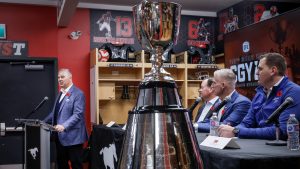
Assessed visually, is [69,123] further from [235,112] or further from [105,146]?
[235,112]

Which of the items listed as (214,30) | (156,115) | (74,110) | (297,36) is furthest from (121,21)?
(156,115)

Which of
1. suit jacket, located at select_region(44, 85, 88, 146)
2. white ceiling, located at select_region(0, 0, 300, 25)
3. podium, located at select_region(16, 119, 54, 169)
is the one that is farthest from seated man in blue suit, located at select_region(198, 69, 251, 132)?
white ceiling, located at select_region(0, 0, 300, 25)

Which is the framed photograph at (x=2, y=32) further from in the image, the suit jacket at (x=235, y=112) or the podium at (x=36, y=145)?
the suit jacket at (x=235, y=112)

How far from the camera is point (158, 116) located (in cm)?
62

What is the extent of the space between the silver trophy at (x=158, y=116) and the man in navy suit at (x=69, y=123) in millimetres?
3999

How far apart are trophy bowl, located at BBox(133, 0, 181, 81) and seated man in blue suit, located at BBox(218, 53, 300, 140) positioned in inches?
70.8

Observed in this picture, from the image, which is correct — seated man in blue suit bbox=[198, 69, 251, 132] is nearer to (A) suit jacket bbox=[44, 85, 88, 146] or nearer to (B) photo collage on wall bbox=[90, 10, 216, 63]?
(A) suit jacket bbox=[44, 85, 88, 146]

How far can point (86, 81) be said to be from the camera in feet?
20.9

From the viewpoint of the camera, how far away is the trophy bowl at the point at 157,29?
665 mm

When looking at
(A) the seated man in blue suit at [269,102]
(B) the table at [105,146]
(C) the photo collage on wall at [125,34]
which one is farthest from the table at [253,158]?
(C) the photo collage on wall at [125,34]

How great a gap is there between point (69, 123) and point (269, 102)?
2676 millimetres

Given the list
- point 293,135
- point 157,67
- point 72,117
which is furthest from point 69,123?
point 157,67

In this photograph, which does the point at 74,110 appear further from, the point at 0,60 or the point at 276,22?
the point at 276,22

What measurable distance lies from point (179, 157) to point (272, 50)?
424 cm
